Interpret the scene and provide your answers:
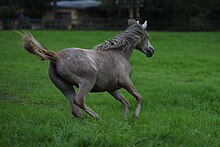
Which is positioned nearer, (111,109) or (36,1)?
(111,109)

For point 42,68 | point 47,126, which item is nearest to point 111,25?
point 42,68

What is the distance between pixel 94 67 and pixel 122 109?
2.66 metres

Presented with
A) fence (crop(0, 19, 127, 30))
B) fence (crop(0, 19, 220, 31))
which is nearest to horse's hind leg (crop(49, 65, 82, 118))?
fence (crop(0, 19, 127, 30))

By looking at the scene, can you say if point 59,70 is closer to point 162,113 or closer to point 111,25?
point 162,113

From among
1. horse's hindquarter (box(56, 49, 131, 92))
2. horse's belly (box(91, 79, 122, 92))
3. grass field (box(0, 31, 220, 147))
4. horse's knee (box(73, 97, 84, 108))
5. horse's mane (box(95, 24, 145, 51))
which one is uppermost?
horse's mane (box(95, 24, 145, 51))

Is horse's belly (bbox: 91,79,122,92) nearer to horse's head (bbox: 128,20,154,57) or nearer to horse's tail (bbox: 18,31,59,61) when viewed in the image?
horse's tail (bbox: 18,31,59,61)

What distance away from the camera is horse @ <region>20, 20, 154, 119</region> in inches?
266

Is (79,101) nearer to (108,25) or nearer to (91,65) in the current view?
(91,65)

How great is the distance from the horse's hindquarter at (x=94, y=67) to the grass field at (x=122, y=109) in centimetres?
68

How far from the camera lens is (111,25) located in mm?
44906

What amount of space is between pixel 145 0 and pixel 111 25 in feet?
15.9

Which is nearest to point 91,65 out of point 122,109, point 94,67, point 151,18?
point 94,67

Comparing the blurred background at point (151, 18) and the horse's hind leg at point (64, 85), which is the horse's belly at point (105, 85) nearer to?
the horse's hind leg at point (64, 85)

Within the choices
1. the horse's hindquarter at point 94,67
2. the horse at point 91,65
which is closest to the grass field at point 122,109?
the horse at point 91,65
